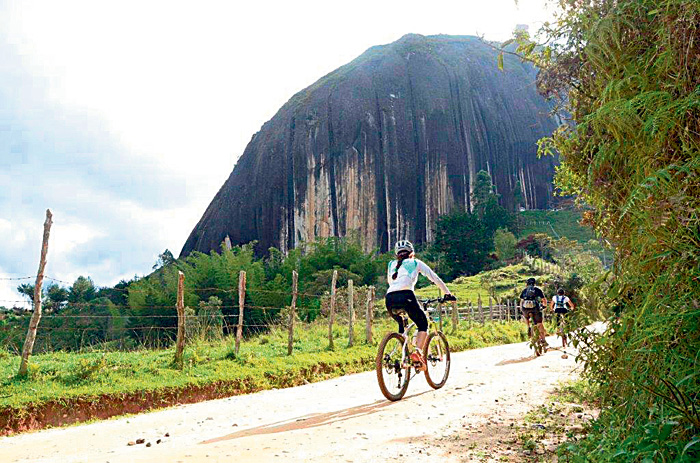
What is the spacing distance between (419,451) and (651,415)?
1.86m

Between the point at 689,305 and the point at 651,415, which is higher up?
the point at 689,305

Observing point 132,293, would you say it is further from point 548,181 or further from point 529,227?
point 548,181

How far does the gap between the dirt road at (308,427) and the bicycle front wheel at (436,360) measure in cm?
16

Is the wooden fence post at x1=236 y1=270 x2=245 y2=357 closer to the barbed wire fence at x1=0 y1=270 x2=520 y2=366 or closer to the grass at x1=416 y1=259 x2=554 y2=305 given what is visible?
the barbed wire fence at x1=0 y1=270 x2=520 y2=366

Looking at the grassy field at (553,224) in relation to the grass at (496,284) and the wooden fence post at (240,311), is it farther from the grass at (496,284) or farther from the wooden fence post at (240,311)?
the wooden fence post at (240,311)

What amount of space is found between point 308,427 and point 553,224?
66.4 meters

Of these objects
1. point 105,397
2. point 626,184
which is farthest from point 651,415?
point 105,397

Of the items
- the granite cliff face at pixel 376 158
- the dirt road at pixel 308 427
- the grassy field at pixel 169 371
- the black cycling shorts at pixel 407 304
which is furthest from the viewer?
the granite cliff face at pixel 376 158

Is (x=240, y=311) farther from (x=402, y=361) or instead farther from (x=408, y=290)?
(x=408, y=290)

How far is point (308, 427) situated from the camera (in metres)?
4.90

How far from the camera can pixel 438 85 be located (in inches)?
2810

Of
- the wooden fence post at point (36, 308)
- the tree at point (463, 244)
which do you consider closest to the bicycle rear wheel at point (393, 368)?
the wooden fence post at point (36, 308)

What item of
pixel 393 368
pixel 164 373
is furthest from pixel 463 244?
pixel 393 368

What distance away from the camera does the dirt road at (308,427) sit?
3951mm
